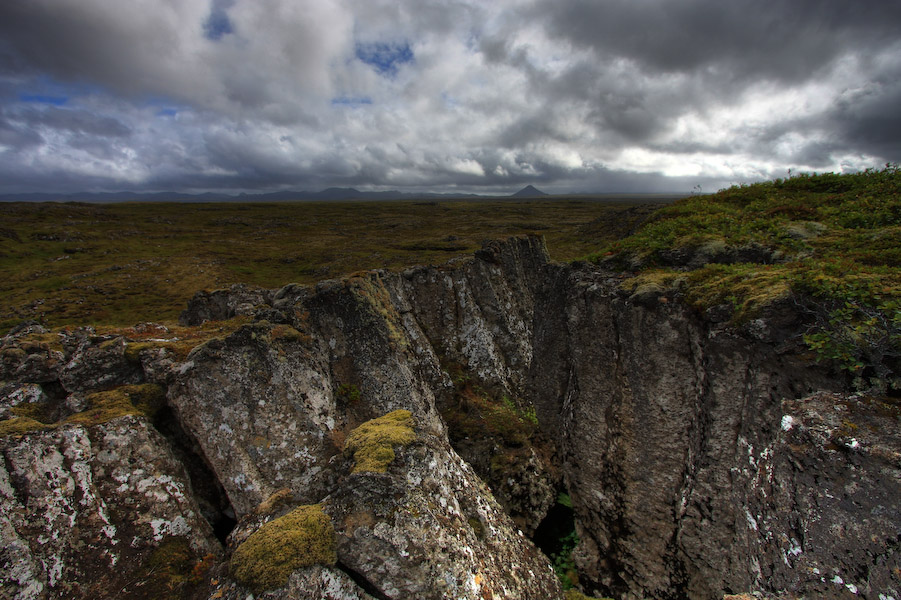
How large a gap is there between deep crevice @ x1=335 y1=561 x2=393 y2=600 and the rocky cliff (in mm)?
33

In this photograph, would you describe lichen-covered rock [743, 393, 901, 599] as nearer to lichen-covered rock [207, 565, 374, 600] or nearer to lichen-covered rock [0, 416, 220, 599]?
lichen-covered rock [207, 565, 374, 600]

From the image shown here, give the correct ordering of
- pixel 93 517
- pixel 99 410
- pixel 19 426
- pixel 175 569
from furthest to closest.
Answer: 1. pixel 99 410
2. pixel 19 426
3. pixel 175 569
4. pixel 93 517

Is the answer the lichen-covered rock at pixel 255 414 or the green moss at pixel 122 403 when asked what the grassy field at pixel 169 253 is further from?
the green moss at pixel 122 403

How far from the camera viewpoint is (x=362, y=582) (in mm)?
8180

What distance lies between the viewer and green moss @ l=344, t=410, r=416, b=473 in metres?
9.42

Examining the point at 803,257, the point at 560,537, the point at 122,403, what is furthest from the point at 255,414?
the point at 803,257

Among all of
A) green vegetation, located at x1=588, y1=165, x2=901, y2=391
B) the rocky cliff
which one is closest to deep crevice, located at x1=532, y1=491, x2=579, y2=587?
the rocky cliff

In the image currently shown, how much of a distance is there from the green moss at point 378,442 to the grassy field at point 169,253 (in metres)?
23.5

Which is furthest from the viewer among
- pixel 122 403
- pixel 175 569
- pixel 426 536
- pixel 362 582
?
pixel 122 403

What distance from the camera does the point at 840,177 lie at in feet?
66.1

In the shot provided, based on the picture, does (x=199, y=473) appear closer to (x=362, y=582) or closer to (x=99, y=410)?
(x=99, y=410)

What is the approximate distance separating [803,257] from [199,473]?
2381 centimetres

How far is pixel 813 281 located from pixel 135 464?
833 inches

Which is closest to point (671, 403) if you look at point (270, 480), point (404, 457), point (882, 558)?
point (882, 558)
